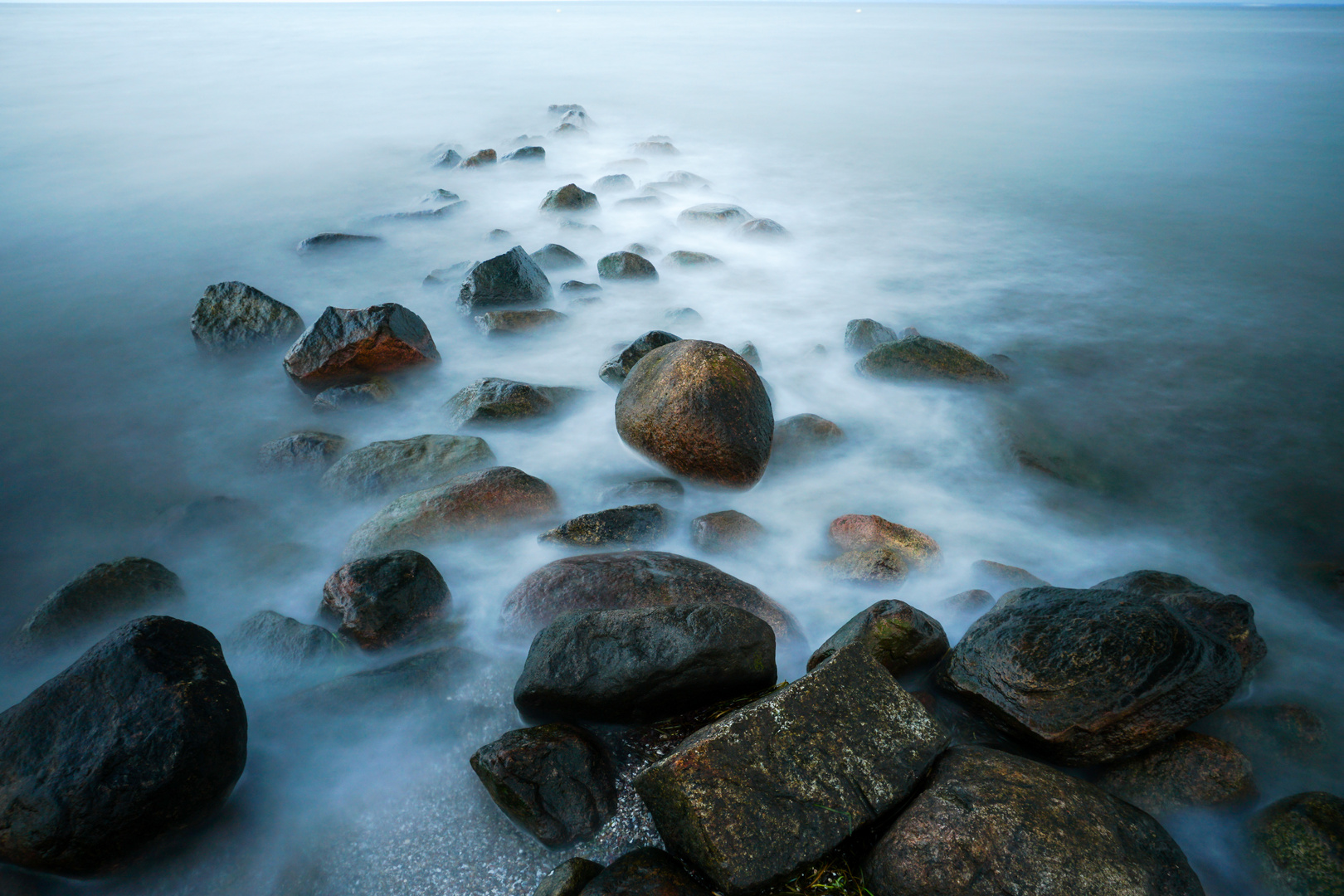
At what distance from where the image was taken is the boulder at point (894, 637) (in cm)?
275

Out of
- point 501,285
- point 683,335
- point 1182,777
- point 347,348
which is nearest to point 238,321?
point 347,348

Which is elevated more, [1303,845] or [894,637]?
[894,637]

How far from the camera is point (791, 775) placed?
6.78 ft

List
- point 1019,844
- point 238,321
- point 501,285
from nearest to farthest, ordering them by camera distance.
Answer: point 1019,844 < point 238,321 < point 501,285

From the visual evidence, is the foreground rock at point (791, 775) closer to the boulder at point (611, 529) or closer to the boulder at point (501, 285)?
the boulder at point (611, 529)

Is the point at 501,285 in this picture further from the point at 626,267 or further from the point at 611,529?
the point at 611,529

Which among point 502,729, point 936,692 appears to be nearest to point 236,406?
point 502,729

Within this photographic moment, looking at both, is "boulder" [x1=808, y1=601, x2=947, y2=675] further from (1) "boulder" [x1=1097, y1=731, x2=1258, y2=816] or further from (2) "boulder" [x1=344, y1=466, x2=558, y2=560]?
(2) "boulder" [x1=344, y1=466, x2=558, y2=560]

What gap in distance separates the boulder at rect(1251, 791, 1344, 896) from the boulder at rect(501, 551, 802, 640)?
1650 mm

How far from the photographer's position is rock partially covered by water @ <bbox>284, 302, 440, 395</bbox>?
4.95 meters

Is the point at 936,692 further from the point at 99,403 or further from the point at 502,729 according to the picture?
the point at 99,403

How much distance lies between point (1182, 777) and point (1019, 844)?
3.03 feet

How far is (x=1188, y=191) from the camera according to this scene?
33.8 ft

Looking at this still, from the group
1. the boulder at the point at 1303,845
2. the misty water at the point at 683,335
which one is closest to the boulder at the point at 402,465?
the misty water at the point at 683,335
